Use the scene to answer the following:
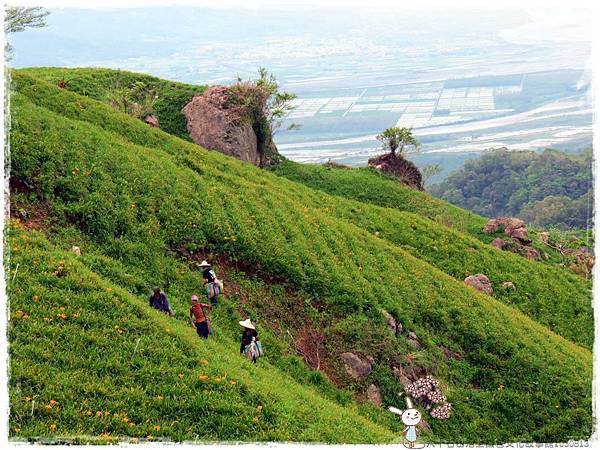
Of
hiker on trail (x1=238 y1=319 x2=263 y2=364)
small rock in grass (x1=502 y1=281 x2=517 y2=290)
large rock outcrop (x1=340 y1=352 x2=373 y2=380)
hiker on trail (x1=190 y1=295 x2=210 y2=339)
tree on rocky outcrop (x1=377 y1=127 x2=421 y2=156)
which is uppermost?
tree on rocky outcrop (x1=377 y1=127 x2=421 y2=156)

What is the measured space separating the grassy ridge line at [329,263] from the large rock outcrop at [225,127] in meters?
16.9

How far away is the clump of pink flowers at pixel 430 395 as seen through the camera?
15.5 metres

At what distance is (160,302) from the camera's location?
13.4 m

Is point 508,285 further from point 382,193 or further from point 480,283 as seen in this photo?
point 382,193

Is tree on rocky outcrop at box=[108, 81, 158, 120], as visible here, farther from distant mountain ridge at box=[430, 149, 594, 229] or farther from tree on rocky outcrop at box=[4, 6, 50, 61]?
distant mountain ridge at box=[430, 149, 594, 229]

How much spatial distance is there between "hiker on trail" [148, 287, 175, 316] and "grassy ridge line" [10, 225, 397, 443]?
0.48 metres

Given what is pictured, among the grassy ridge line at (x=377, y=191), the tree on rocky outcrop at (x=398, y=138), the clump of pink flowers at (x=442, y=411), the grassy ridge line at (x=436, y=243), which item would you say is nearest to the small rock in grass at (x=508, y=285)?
the grassy ridge line at (x=436, y=243)

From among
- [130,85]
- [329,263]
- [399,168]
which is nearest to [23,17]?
[130,85]

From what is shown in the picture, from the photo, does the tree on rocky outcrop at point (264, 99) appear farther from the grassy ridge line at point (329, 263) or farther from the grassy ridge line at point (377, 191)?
the grassy ridge line at point (329, 263)

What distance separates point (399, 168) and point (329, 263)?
29.3m

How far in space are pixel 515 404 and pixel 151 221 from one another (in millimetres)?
13400

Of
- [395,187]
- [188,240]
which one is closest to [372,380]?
[188,240]

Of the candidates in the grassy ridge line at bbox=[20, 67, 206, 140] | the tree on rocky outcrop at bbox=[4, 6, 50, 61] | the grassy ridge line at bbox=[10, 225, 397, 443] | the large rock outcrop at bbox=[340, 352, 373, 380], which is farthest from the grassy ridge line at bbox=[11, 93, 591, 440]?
the grassy ridge line at bbox=[20, 67, 206, 140]

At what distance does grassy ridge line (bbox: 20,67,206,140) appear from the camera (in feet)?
Result: 128
